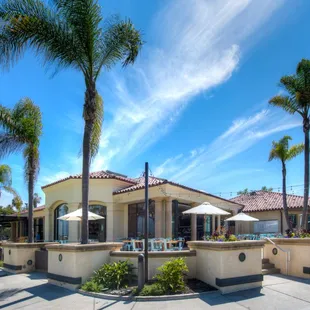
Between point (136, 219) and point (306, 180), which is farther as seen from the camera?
point (136, 219)

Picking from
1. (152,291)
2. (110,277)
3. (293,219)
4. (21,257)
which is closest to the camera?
(152,291)

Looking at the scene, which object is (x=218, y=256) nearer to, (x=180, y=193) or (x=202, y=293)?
(x=202, y=293)

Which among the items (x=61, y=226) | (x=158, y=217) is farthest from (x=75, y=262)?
(x=61, y=226)

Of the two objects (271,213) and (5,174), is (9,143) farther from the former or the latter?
(271,213)

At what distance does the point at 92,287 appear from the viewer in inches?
384

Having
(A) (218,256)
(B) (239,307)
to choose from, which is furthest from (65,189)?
(B) (239,307)

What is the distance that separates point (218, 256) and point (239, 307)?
1.71m

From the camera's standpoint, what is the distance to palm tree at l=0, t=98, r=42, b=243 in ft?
50.2


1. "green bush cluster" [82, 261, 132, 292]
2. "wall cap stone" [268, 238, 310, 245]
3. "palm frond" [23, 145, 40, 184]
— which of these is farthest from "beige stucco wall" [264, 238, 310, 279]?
"palm frond" [23, 145, 40, 184]

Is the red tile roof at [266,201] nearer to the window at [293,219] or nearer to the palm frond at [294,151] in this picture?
the window at [293,219]

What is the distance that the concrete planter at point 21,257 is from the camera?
47.6ft

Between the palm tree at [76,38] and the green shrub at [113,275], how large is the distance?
1.31 metres

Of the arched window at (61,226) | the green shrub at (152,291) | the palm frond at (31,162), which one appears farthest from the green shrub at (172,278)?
the arched window at (61,226)

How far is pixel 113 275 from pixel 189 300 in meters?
2.58
